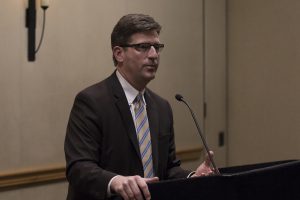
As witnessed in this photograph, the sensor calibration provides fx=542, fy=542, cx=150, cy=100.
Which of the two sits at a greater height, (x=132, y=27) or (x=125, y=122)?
(x=132, y=27)

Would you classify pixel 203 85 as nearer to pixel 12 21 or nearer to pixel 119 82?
pixel 12 21

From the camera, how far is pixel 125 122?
207 cm

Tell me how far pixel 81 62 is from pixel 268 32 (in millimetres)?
1434

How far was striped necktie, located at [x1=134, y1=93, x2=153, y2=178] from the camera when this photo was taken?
2.09m

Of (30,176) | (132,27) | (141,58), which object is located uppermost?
(132,27)

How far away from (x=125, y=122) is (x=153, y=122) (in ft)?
0.54

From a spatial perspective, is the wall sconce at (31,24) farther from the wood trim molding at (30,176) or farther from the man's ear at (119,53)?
the man's ear at (119,53)

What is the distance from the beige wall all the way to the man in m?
1.72

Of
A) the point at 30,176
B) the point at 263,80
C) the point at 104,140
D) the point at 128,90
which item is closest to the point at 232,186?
the point at 104,140

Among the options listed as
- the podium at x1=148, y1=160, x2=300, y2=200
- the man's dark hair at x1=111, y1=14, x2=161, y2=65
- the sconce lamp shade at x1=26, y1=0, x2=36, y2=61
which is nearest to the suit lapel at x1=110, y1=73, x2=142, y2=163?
the man's dark hair at x1=111, y1=14, x2=161, y2=65

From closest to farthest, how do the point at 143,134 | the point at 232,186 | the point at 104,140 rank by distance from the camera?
the point at 232,186, the point at 104,140, the point at 143,134

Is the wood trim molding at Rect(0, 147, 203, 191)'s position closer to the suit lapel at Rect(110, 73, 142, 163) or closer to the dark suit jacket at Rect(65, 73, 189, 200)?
the dark suit jacket at Rect(65, 73, 189, 200)

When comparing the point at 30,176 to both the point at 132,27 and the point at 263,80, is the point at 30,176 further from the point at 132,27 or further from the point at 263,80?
the point at 263,80

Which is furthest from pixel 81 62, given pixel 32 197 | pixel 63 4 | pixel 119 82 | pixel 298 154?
pixel 298 154
